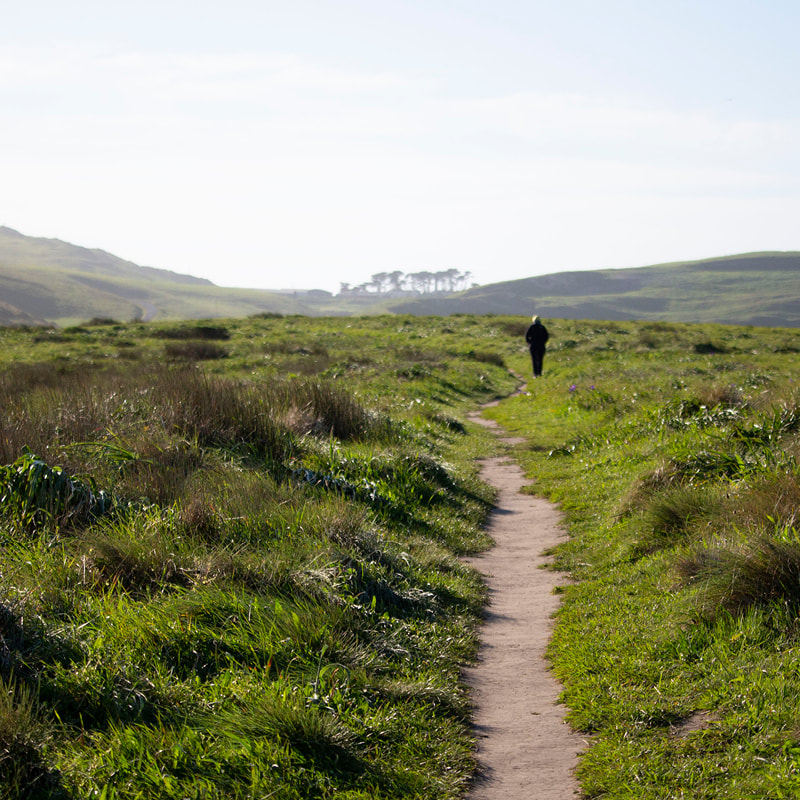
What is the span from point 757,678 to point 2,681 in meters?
4.07

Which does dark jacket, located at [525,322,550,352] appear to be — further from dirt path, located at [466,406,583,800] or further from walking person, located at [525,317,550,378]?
dirt path, located at [466,406,583,800]

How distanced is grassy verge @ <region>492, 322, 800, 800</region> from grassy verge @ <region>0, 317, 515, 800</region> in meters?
0.90

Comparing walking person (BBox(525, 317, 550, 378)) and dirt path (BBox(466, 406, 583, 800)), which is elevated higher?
walking person (BBox(525, 317, 550, 378))

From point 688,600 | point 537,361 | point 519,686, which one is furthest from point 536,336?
point 519,686

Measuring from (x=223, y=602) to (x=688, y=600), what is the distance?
3277 millimetres

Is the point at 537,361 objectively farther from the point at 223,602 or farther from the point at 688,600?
the point at 223,602

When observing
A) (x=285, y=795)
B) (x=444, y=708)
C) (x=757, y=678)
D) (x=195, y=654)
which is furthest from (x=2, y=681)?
(x=757, y=678)

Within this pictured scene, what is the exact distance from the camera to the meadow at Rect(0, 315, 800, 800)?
3.63 meters

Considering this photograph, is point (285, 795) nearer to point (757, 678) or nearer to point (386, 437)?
point (757, 678)

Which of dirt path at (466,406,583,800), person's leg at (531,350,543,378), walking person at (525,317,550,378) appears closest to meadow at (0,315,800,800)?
dirt path at (466,406,583,800)

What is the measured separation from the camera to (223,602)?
190 inches

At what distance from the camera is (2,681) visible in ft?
12.3

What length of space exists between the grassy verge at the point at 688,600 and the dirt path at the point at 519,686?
5.8 inches

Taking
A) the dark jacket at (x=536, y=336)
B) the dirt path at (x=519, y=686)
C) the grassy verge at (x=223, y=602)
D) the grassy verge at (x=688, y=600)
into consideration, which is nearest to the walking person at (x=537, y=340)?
the dark jacket at (x=536, y=336)
